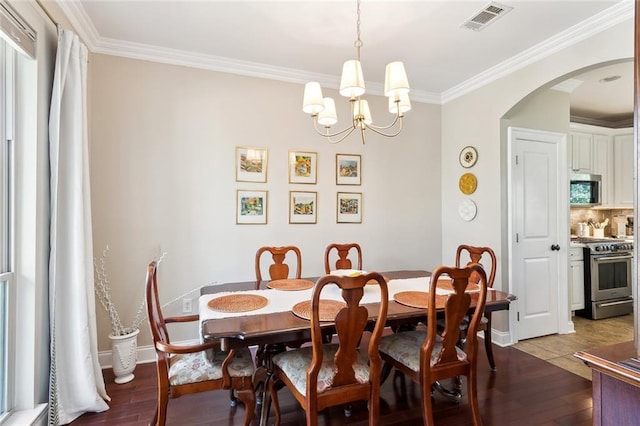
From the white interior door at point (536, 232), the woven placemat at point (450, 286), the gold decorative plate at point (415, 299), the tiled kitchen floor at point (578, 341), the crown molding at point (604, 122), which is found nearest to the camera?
the gold decorative plate at point (415, 299)

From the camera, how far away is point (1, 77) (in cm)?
179

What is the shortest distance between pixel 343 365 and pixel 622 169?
5298 millimetres

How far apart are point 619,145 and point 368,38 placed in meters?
4.39

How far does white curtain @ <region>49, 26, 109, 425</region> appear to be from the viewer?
2053 mm

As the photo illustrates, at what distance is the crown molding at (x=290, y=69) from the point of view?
2361mm

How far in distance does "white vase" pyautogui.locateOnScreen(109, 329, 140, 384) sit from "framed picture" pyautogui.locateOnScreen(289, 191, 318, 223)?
173cm

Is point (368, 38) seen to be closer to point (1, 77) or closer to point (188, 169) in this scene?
point (188, 169)

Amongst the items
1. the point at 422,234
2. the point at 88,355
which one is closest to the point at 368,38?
the point at 422,234

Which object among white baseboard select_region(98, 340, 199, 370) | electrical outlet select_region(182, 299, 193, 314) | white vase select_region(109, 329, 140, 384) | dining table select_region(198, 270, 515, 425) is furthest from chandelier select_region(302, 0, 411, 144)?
white baseboard select_region(98, 340, 199, 370)

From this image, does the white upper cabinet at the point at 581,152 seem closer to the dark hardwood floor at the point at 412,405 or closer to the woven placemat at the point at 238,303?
the dark hardwood floor at the point at 412,405

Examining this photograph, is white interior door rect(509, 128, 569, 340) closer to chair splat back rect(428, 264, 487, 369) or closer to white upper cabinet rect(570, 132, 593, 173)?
white upper cabinet rect(570, 132, 593, 173)

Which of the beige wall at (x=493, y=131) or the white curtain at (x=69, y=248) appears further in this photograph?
the beige wall at (x=493, y=131)

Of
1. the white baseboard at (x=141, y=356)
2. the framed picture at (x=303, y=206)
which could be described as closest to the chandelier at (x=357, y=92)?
the framed picture at (x=303, y=206)

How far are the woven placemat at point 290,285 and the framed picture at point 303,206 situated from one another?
916 millimetres
